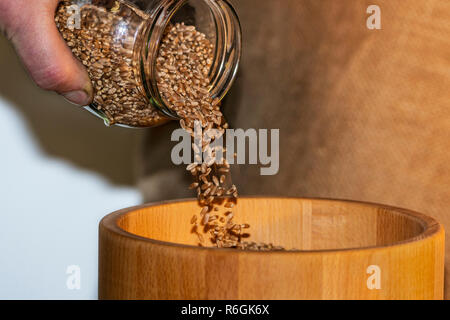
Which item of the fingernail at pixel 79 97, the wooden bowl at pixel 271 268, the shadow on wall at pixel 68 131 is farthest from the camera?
the shadow on wall at pixel 68 131

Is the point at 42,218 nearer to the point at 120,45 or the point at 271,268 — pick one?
the point at 120,45

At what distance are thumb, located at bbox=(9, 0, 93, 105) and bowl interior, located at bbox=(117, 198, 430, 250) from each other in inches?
7.9

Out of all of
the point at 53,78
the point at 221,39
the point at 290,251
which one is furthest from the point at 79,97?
the point at 290,251

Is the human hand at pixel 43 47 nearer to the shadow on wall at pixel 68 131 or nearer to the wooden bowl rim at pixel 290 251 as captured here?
the wooden bowl rim at pixel 290 251

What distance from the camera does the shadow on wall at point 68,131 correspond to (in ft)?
3.75

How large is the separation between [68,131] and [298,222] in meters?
0.64

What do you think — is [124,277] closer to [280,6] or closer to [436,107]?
[436,107]

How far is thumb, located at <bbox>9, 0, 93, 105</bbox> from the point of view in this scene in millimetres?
746

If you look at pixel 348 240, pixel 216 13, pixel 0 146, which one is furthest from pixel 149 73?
pixel 0 146

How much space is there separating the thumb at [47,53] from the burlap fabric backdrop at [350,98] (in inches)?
15.0

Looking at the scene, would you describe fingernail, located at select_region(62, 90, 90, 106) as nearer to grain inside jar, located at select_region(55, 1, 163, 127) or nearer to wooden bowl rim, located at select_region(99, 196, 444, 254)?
grain inside jar, located at select_region(55, 1, 163, 127)

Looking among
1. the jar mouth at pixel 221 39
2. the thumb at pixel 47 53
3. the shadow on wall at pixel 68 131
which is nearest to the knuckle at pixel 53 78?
the thumb at pixel 47 53

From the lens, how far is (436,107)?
0.84 meters

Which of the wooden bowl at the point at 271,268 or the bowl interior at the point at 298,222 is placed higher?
the bowl interior at the point at 298,222
